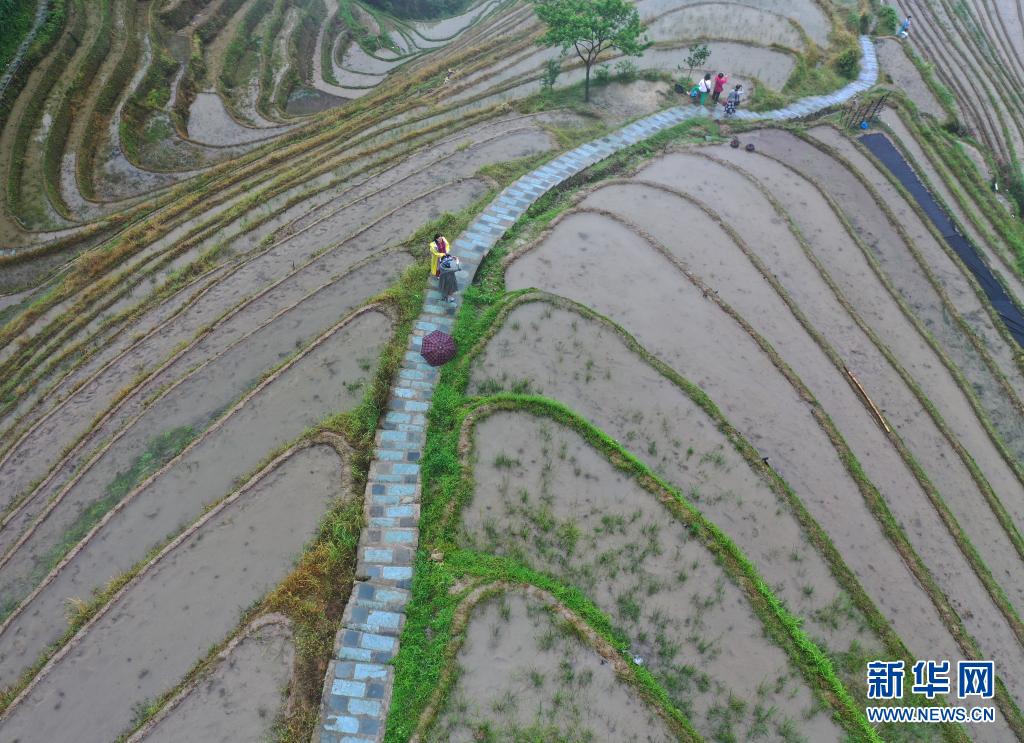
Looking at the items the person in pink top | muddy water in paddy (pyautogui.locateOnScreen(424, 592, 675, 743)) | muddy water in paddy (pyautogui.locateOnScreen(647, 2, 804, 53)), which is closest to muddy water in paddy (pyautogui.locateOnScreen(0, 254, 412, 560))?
muddy water in paddy (pyautogui.locateOnScreen(424, 592, 675, 743))

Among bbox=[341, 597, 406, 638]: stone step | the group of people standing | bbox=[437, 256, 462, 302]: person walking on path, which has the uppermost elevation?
the group of people standing

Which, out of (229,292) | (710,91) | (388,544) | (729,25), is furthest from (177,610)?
(729,25)

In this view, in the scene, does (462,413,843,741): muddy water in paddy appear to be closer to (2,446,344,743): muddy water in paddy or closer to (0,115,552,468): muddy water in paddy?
(2,446,344,743): muddy water in paddy

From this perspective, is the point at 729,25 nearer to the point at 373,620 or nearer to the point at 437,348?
the point at 437,348

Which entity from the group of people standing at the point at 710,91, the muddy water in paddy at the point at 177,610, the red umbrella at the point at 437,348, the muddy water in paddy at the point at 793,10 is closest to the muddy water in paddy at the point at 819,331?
the group of people standing at the point at 710,91

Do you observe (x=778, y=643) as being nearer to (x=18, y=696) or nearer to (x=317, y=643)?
(x=317, y=643)

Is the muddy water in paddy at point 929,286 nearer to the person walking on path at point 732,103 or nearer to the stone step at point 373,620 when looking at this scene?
the person walking on path at point 732,103
